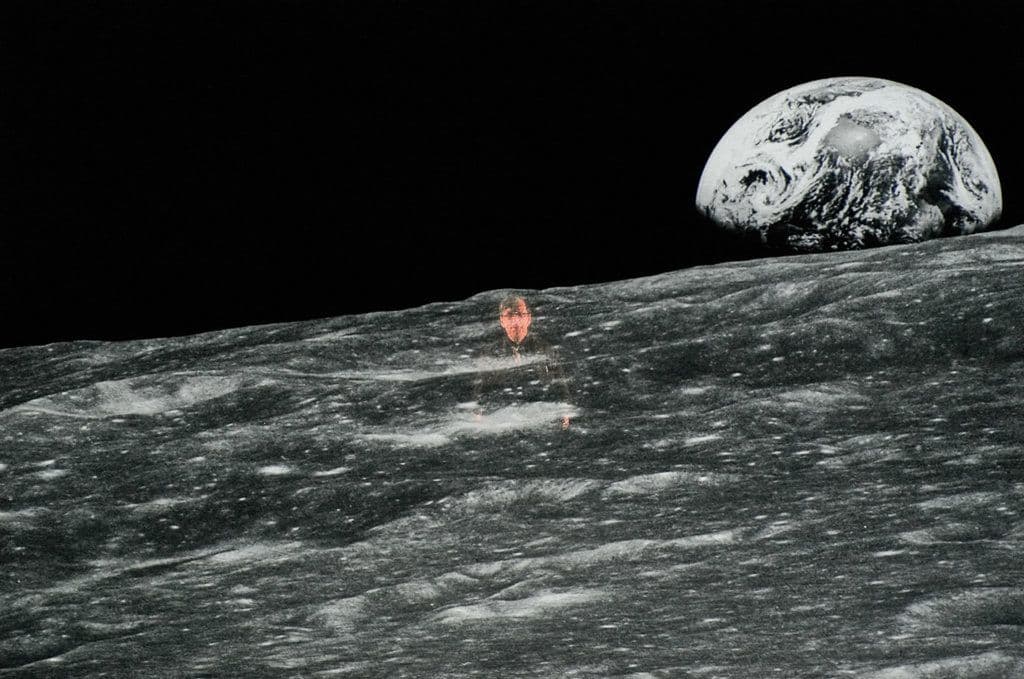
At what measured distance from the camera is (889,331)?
94.0 inches

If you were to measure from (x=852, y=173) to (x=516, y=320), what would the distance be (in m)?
1.30

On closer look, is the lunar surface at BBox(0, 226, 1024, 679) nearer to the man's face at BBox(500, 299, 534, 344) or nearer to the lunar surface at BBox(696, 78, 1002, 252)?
the man's face at BBox(500, 299, 534, 344)

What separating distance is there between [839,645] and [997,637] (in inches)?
5.3

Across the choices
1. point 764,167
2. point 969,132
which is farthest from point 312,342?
point 969,132

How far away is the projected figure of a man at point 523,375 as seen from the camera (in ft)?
7.64

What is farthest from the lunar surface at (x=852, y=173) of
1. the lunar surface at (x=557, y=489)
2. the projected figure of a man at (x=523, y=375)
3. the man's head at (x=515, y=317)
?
the projected figure of a man at (x=523, y=375)

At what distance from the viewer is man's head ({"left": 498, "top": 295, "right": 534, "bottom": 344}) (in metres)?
2.73

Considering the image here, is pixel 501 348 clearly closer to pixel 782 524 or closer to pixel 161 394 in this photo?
pixel 161 394

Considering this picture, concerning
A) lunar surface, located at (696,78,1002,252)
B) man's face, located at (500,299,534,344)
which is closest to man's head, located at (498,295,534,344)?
man's face, located at (500,299,534,344)

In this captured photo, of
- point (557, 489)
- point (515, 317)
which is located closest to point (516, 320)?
point (515, 317)

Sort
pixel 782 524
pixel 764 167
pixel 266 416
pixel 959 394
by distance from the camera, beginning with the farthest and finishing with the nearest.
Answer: pixel 764 167, pixel 266 416, pixel 959 394, pixel 782 524

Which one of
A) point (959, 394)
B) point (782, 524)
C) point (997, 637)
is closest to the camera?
point (997, 637)

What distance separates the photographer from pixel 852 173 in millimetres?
3711

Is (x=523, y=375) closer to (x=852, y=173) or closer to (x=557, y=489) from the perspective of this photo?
(x=557, y=489)
